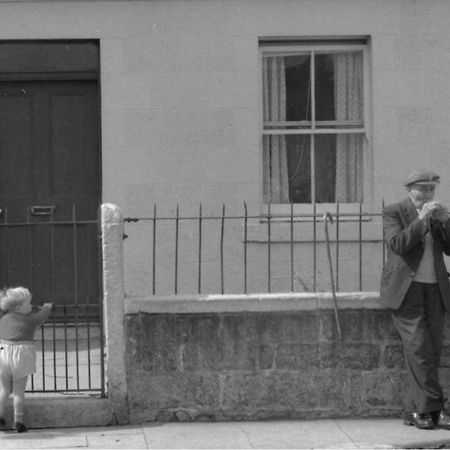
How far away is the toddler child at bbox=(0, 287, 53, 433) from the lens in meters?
7.67

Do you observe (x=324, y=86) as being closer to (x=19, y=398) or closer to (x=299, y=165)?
(x=299, y=165)

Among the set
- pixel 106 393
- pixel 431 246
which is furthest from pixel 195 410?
pixel 431 246

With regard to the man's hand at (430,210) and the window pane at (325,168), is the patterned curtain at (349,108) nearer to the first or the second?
the window pane at (325,168)

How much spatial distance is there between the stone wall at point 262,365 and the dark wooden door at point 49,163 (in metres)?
2.89

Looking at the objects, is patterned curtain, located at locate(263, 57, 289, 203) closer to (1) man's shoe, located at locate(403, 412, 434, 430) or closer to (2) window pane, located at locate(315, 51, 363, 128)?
(2) window pane, located at locate(315, 51, 363, 128)

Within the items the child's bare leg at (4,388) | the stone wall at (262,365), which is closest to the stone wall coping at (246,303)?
the stone wall at (262,365)

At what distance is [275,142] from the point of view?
10.9m

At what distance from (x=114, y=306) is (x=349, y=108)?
13.4ft

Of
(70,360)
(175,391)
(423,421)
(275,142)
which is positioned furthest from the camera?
(275,142)

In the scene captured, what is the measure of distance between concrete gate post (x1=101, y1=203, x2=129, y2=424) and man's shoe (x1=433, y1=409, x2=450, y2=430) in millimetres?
2247

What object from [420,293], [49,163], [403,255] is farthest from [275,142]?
[420,293]

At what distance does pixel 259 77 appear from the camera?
35.1 ft

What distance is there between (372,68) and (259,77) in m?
1.11

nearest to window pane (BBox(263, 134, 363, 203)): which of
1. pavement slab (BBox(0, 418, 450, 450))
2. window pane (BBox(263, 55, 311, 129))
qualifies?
window pane (BBox(263, 55, 311, 129))
